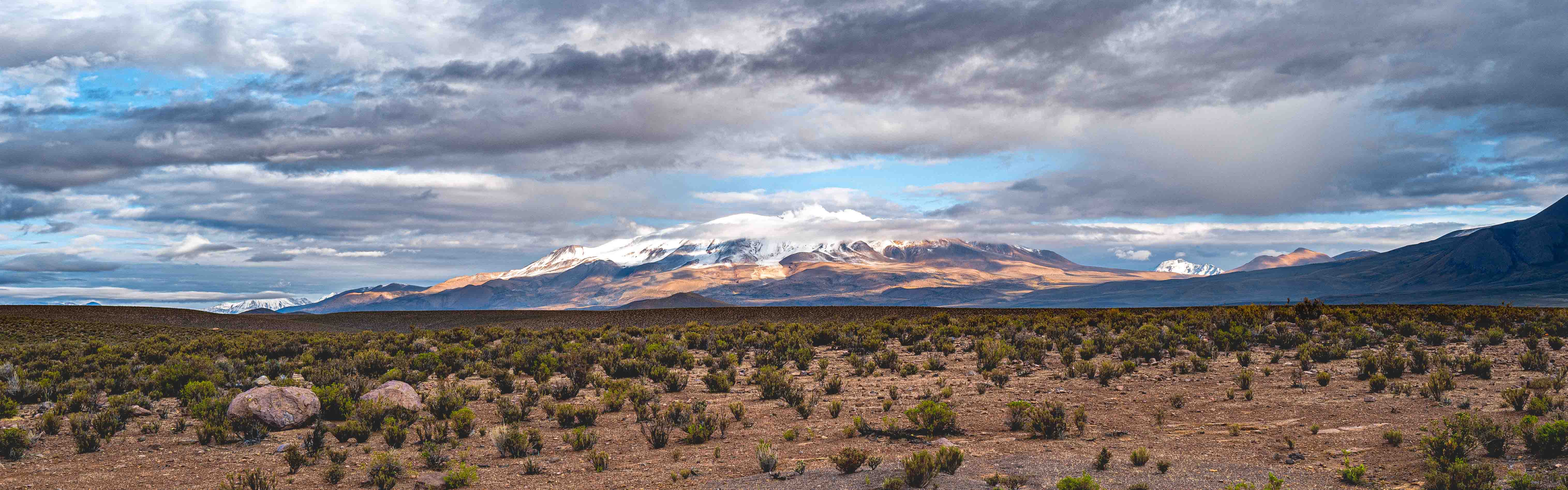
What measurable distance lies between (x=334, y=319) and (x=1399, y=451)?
81115 millimetres

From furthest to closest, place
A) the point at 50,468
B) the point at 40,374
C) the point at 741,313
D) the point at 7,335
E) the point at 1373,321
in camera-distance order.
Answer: the point at 741,313, the point at 7,335, the point at 1373,321, the point at 40,374, the point at 50,468

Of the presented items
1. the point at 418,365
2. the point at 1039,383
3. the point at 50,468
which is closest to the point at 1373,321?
the point at 1039,383

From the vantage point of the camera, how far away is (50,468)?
14641 mm

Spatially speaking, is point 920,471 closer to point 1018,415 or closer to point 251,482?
point 1018,415

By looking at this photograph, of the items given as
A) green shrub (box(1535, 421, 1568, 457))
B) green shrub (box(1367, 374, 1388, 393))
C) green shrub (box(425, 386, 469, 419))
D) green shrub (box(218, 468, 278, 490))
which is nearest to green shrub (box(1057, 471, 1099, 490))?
green shrub (box(1535, 421, 1568, 457))

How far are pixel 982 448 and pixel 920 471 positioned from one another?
3.12 meters

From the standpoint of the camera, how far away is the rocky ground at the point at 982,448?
12.7 m

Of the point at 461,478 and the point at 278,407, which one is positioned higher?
the point at 278,407

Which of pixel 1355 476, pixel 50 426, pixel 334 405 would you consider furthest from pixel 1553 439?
pixel 50 426

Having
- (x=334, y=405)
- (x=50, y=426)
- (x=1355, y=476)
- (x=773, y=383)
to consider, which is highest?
(x=773, y=383)

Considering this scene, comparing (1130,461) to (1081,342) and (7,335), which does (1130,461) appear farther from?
(7,335)

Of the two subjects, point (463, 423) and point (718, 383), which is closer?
point (463, 423)

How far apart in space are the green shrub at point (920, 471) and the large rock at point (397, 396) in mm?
11588

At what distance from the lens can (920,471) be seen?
39.3ft
